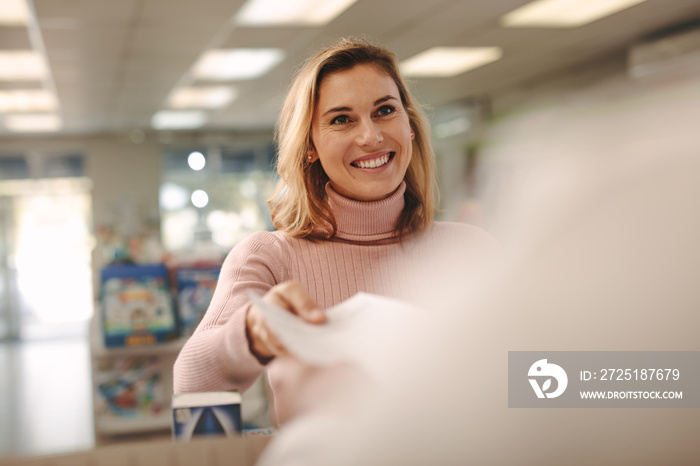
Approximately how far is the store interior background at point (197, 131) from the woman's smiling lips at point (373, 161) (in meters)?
0.24

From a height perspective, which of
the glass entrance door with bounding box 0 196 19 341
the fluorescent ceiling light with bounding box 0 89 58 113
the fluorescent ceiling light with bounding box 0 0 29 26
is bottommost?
the glass entrance door with bounding box 0 196 19 341

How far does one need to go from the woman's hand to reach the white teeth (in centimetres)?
46

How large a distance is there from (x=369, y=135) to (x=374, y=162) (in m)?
0.07

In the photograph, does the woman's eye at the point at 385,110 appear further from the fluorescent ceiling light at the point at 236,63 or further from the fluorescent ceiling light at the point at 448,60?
the fluorescent ceiling light at the point at 448,60

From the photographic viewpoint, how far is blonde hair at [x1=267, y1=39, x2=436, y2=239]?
1083 millimetres

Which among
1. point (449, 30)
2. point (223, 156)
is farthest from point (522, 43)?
point (223, 156)

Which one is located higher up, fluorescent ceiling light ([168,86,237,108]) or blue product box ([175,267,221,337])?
fluorescent ceiling light ([168,86,237,108])

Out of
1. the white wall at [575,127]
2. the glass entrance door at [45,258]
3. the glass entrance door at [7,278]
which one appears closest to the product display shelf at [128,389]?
the white wall at [575,127]

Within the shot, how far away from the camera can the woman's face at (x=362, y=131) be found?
103cm

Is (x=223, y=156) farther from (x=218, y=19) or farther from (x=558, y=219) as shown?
(x=558, y=219)

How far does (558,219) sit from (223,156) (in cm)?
1083

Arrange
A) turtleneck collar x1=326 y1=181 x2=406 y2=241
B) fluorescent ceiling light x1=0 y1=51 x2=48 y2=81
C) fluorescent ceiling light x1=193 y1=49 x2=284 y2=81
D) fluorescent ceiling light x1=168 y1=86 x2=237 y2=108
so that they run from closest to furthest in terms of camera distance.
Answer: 1. turtleneck collar x1=326 y1=181 x2=406 y2=241
2. fluorescent ceiling light x1=0 y1=51 x2=48 y2=81
3. fluorescent ceiling light x1=193 y1=49 x2=284 y2=81
4. fluorescent ceiling light x1=168 y1=86 x2=237 y2=108

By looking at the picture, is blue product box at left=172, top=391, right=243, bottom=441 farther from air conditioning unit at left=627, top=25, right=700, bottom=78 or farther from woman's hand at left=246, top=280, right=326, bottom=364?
air conditioning unit at left=627, top=25, right=700, bottom=78

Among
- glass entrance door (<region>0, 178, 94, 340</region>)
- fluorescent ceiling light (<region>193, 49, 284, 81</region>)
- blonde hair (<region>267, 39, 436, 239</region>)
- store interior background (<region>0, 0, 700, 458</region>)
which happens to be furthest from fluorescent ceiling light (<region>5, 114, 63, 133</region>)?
blonde hair (<region>267, 39, 436, 239</region>)
